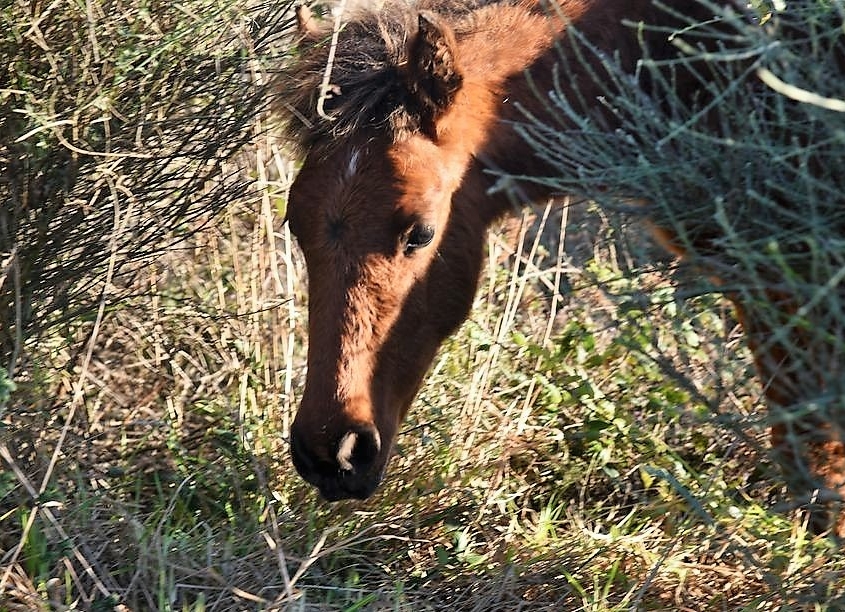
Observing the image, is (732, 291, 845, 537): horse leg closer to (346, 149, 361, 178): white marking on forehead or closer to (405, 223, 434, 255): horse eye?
(405, 223, 434, 255): horse eye

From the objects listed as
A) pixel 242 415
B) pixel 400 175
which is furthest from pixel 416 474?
pixel 400 175

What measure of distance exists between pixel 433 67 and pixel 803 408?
5.07ft

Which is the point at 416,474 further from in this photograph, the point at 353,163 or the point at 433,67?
the point at 433,67

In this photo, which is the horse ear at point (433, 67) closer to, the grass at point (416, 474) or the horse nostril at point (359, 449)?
the grass at point (416, 474)

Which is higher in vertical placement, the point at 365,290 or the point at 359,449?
the point at 365,290

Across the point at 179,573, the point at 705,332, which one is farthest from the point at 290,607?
the point at 705,332

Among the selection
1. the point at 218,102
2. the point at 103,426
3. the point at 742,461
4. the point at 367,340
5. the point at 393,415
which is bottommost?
the point at 742,461

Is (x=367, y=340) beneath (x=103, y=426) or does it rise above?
above

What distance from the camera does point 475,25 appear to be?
346cm

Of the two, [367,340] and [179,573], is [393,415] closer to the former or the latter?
[367,340]

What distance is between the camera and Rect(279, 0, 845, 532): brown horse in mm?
3004

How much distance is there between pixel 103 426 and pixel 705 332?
2440 mm

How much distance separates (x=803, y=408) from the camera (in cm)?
210

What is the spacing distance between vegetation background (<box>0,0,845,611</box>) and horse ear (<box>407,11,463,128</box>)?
632 mm
